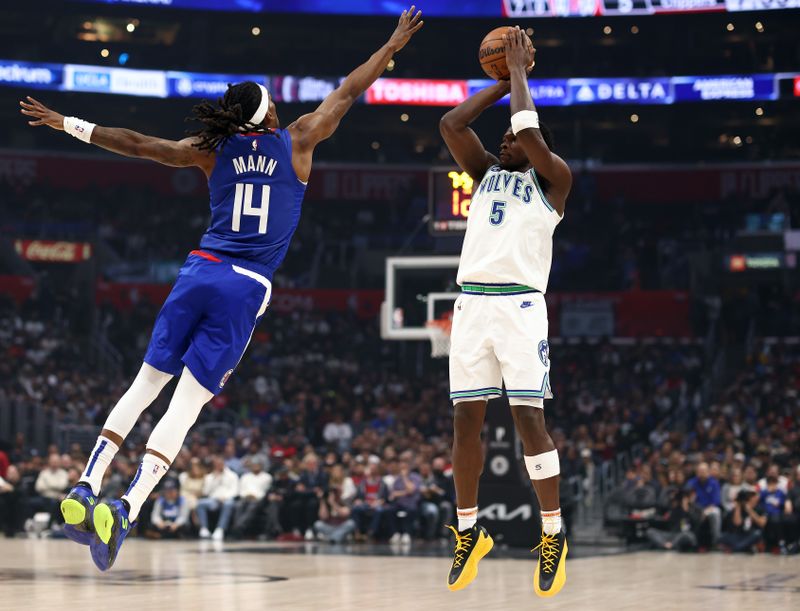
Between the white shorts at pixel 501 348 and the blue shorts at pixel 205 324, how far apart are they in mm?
1310

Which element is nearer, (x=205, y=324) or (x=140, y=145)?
(x=205, y=324)

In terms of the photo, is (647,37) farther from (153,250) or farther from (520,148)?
(520,148)

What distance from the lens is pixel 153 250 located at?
33031 mm

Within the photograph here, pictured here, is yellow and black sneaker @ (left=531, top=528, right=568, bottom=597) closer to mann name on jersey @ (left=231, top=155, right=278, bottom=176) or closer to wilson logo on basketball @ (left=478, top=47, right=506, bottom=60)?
mann name on jersey @ (left=231, top=155, right=278, bottom=176)

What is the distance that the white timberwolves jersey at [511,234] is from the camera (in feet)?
22.8

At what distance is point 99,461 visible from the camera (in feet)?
21.2

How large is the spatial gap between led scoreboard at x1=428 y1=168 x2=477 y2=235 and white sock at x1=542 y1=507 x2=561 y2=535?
8.16 metres

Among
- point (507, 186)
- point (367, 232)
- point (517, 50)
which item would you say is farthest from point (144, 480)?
point (367, 232)

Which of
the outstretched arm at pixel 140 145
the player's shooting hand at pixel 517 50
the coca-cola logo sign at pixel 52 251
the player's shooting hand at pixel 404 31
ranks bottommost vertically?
the outstretched arm at pixel 140 145

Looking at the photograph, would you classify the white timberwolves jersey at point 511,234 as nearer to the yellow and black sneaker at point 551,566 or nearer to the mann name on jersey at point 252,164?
the mann name on jersey at point 252,164

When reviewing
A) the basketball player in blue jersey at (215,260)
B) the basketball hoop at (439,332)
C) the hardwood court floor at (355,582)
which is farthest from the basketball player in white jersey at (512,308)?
the basketball hoop at (439,332)

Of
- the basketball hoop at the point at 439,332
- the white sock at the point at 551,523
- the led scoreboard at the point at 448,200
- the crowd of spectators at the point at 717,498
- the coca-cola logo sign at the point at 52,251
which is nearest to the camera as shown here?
the white sock at the point at 551,523

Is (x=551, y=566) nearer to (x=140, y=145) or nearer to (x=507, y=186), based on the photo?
(x=507, y=186)

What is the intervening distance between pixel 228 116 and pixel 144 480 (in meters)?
2.02
